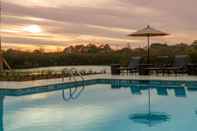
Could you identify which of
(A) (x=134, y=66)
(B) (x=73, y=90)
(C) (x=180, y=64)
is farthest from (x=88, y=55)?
(B) (x=73, y=90)

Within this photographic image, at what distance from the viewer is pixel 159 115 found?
841 centimetres

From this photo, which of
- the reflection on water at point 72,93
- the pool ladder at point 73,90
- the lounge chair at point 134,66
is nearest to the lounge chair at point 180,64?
the lounge chair at point 134,66

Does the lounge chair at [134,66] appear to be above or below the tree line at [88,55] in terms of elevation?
below

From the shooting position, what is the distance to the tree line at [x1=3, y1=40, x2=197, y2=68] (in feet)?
58.1

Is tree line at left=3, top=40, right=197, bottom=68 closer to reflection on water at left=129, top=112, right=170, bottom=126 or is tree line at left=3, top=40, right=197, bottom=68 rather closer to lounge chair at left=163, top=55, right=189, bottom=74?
lounge chair at left=163, top=55, right=189, bottom=74

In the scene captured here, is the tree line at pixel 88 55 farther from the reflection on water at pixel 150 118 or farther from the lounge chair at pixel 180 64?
the reflection on water at pixel 150 118

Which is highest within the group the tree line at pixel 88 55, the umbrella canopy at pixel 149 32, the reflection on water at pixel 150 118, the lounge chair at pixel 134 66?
the umbrella canopy at pixel 149 32

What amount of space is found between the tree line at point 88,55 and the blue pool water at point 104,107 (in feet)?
15.9

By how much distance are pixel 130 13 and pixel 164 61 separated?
244 centimetres

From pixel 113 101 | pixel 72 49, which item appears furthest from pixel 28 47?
pixel 113 101

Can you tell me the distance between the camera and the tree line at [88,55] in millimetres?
17714

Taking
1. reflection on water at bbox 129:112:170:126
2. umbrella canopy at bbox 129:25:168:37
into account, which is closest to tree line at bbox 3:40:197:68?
umbrella canopy at bbox 129:25:168:37

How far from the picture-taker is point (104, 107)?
9.40 metres

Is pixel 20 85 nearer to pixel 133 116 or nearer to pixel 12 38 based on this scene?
pixel 133 116
